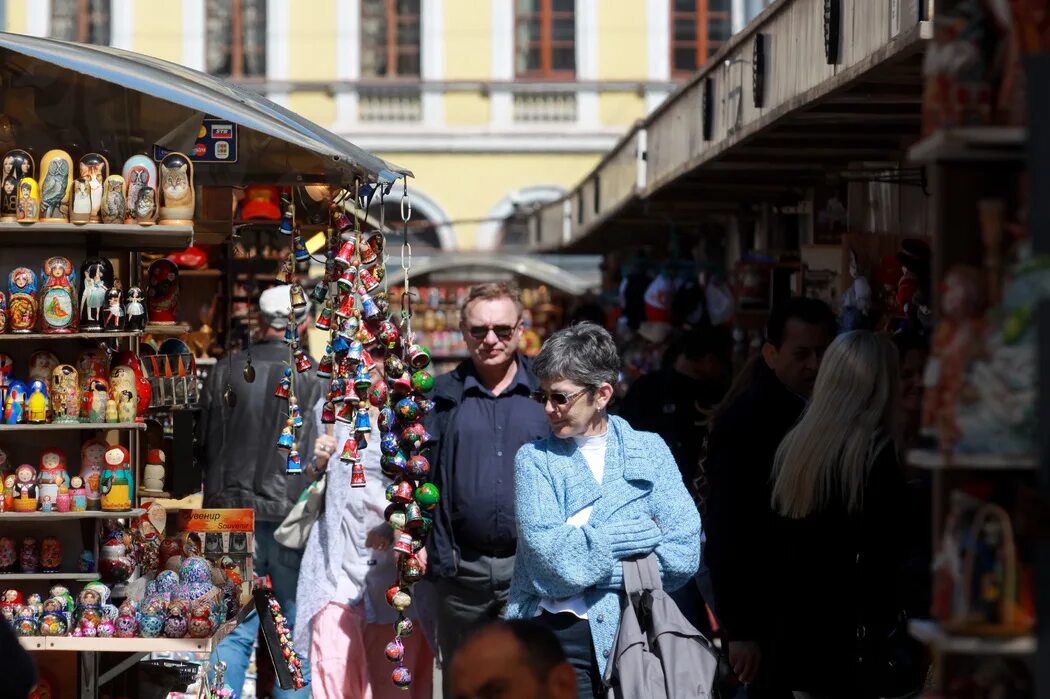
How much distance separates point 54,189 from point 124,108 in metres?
0.60

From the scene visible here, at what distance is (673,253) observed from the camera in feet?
40.4

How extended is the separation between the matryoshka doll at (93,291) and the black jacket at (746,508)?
83.9 inches

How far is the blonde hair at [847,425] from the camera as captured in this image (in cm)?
486

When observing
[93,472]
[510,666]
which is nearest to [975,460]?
[510,666]

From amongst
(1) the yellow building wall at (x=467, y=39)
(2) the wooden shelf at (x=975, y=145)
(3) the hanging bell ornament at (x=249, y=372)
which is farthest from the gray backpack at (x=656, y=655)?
(1) the yellow building wall at (x=467, y=39)

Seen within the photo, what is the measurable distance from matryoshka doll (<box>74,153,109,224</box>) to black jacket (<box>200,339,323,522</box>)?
2.15m

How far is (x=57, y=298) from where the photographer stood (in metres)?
5.49

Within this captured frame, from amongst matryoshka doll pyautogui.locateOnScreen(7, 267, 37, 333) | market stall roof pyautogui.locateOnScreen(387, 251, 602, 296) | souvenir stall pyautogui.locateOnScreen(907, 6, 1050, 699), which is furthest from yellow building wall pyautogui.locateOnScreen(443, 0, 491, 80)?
souvenir stall pyautogui.locateOnScreen(907, 6, 1050, 699)

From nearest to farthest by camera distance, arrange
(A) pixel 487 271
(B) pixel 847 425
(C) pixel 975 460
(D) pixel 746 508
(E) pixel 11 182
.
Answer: (C) pixel 975 460 < (B) pixel 847 425 < (D) pixel 746 508 < (E) pixel 11 182 < (A) pixel 487 271

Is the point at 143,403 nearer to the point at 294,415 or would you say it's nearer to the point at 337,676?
the point at 294,415

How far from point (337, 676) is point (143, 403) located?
4.54 ft

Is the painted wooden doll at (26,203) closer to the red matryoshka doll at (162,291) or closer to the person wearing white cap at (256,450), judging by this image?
the red matryoshka doll at (162,291)

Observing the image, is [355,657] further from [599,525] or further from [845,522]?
[845,522]

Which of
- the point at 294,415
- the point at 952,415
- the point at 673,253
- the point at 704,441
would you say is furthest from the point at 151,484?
the point at 673,253
